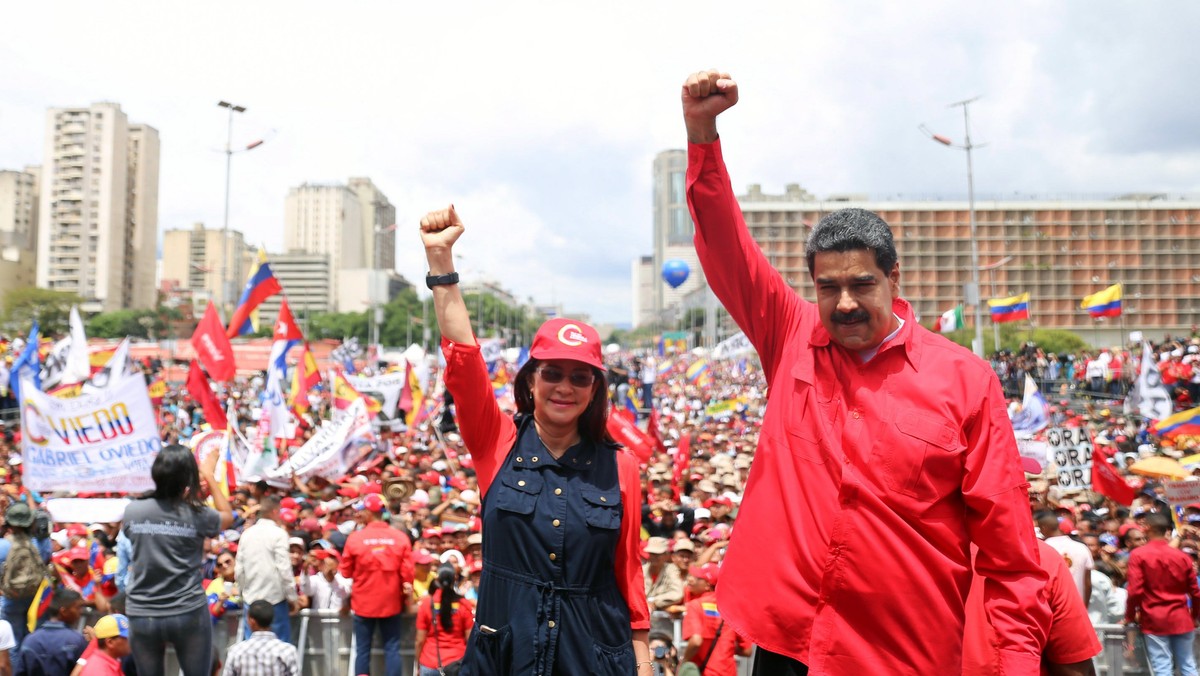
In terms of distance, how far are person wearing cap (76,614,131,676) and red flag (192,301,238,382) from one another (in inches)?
370

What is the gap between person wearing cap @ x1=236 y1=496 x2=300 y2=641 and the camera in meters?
6.64

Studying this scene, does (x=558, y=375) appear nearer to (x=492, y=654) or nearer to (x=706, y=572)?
(x=492, y=654)

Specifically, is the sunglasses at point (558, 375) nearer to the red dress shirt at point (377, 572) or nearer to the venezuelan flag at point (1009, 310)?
the red dress shirt at point (377, 572)

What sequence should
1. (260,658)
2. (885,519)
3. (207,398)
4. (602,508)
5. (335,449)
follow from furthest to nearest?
1. (207,398)
2. (335,449)
3. (260,658)
4. (602,508)
5. (885,519)

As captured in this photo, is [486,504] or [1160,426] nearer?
[486,504]

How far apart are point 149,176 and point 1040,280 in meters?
114

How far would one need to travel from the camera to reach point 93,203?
11619 centimetres

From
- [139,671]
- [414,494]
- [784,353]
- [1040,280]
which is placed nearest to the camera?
[784,353]

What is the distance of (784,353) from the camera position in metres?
2.36

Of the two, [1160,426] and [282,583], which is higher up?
[1160,426]

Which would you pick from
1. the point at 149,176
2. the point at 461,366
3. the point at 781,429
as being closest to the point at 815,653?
the point at 781,429

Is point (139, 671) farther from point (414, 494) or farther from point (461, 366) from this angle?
point (414, 494)

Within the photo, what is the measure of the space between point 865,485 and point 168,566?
3442 mm

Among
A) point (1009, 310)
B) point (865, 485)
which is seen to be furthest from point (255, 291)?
point (1009, 310)
